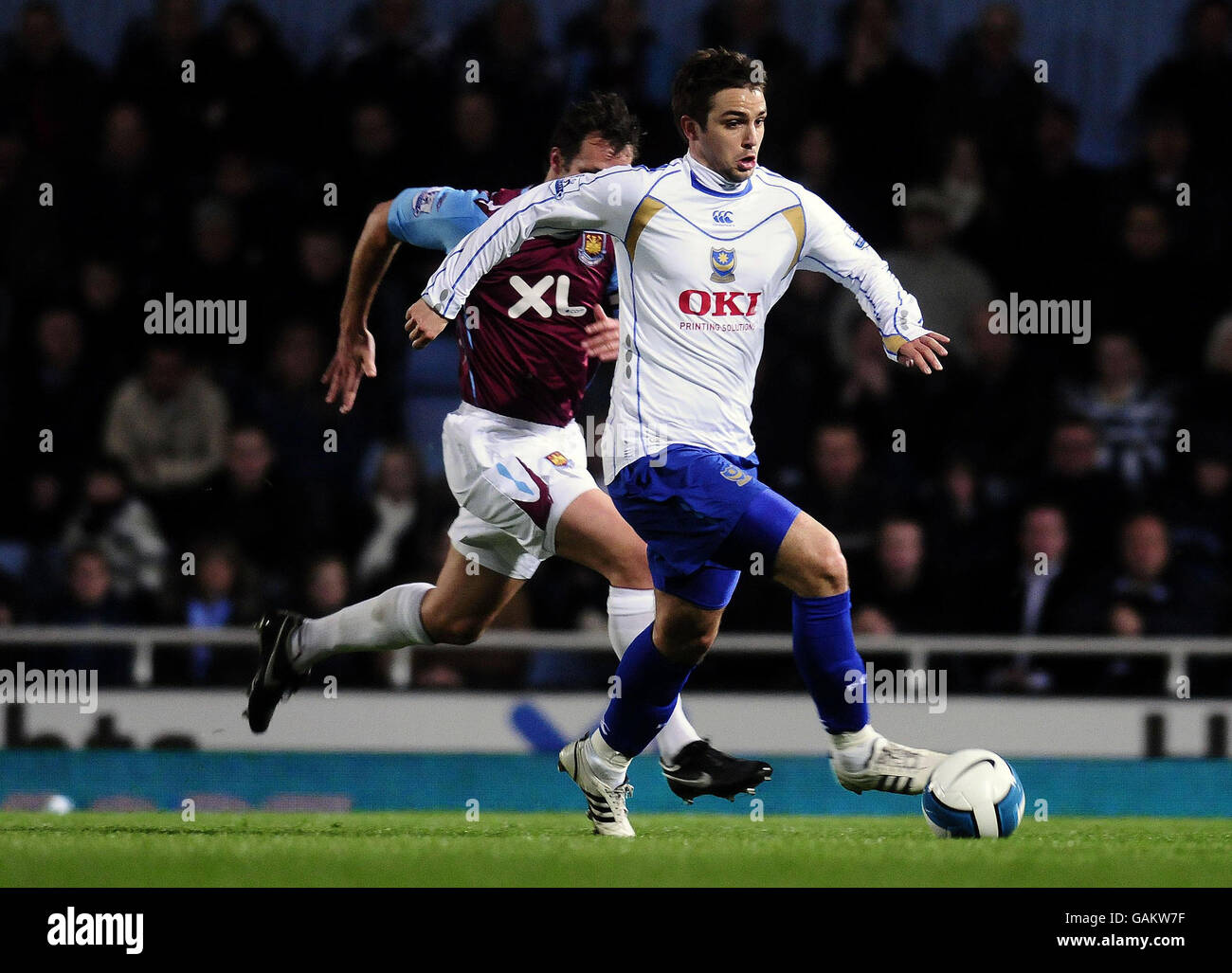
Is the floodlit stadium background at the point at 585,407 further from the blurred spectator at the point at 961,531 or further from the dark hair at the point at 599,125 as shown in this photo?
the dark hair at the point at 599,125

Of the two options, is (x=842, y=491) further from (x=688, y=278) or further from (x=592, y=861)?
(x=592, y=861)

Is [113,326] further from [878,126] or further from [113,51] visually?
[878,126]

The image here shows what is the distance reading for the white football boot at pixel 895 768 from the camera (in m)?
5.36

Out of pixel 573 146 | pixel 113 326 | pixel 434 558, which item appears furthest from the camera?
pixel 113 326

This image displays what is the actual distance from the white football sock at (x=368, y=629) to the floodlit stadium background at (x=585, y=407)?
1.57 metres

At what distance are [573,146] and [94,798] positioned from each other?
144 inches

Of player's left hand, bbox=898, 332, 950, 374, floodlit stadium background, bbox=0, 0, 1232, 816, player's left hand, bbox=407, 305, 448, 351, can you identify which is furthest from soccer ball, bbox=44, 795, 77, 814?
player's left hand, bbox=898, 332, 950, 374

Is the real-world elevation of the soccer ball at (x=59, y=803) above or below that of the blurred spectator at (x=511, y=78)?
below

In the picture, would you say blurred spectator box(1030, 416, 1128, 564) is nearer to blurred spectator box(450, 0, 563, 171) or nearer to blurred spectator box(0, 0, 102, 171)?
blurred spectator box(450, 0, 563, 171)

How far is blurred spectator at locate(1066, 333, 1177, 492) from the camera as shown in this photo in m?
10.2

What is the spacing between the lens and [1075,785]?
816 centimetres

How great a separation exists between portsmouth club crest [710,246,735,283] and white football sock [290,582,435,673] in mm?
1758

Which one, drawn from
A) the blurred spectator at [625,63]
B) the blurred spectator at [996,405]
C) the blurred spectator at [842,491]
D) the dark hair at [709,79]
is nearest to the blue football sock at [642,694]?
the dark hair at [709,79]

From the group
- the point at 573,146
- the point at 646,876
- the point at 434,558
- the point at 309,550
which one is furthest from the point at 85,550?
the point at 646,876
